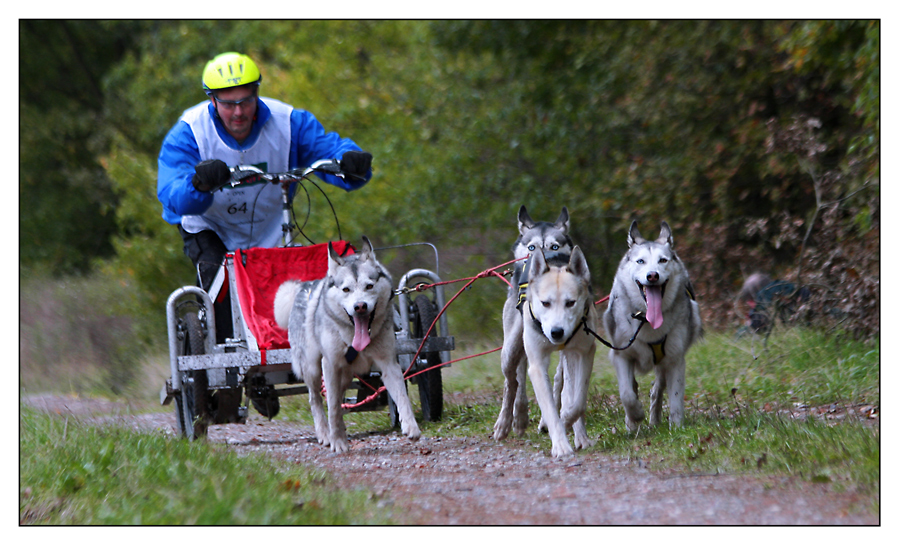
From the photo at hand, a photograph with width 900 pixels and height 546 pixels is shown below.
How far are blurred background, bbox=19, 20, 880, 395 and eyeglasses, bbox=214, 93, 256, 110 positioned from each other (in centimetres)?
334

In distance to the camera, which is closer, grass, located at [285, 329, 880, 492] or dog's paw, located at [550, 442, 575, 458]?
grass, located at [285, 329, 880, 492]

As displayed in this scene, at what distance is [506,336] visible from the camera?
5.62 metres

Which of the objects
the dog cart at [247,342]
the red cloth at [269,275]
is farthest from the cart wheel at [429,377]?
the red cloth at [269,275]

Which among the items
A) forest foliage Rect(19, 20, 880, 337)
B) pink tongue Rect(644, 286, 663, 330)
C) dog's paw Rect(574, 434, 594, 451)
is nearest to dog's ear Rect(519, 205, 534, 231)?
pink tongue Rect(644, 286, 663, 330)

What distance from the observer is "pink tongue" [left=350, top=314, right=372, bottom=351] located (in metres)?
5.43

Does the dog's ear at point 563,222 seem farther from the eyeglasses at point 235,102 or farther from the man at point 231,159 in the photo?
the eyeglasses at point 235,102

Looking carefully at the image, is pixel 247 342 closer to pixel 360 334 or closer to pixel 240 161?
pixel 360 334

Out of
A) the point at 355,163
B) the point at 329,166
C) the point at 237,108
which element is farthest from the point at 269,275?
the point at 237,108

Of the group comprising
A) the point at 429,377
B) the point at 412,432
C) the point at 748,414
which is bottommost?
the point at 412,432

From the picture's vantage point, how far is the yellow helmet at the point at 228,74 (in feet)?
18.9

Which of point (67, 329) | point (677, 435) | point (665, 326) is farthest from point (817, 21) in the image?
point (67, 329)

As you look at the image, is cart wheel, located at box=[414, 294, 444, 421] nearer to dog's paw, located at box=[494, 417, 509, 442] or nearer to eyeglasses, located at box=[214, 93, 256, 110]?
dog's paw, located at box=[494, 417, 509, 442]

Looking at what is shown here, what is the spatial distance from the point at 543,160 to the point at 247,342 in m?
8.80

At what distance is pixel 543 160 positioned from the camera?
13938mm
